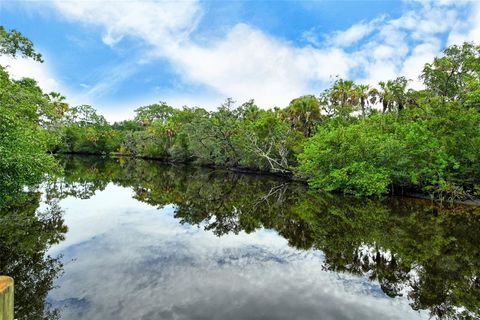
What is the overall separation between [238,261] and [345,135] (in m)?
16.6

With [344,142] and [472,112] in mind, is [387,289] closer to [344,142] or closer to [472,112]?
[344,142]

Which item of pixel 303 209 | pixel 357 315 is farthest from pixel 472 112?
pixel 357 315

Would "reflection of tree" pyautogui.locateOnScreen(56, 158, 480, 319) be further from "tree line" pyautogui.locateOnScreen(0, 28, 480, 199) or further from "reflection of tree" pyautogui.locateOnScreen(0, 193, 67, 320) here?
"reflection of tree" pyautogui.locateOnScreen(0, 193, 67, 320)

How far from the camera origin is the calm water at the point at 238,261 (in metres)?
6.75

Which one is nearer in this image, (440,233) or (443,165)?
(440,233)

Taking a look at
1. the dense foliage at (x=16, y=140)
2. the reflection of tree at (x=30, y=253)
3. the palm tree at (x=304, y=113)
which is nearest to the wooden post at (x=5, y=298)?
the reflection of tree at (x=30, y=253)

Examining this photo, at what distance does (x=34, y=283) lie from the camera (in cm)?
741

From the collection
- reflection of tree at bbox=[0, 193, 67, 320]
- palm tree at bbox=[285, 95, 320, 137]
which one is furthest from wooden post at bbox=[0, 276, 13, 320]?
palm tree at bbox=[285, 95, 320, 137]

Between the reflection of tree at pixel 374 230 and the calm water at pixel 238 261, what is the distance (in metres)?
0.05

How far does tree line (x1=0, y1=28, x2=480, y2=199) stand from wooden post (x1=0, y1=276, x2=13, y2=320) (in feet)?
28.3

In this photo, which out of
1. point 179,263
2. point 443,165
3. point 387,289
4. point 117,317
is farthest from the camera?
point 443,165

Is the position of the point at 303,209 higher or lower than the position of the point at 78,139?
lower

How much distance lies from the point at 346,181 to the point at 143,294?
705 inches

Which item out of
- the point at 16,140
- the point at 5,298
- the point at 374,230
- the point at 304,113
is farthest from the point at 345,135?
the point at 5,298
